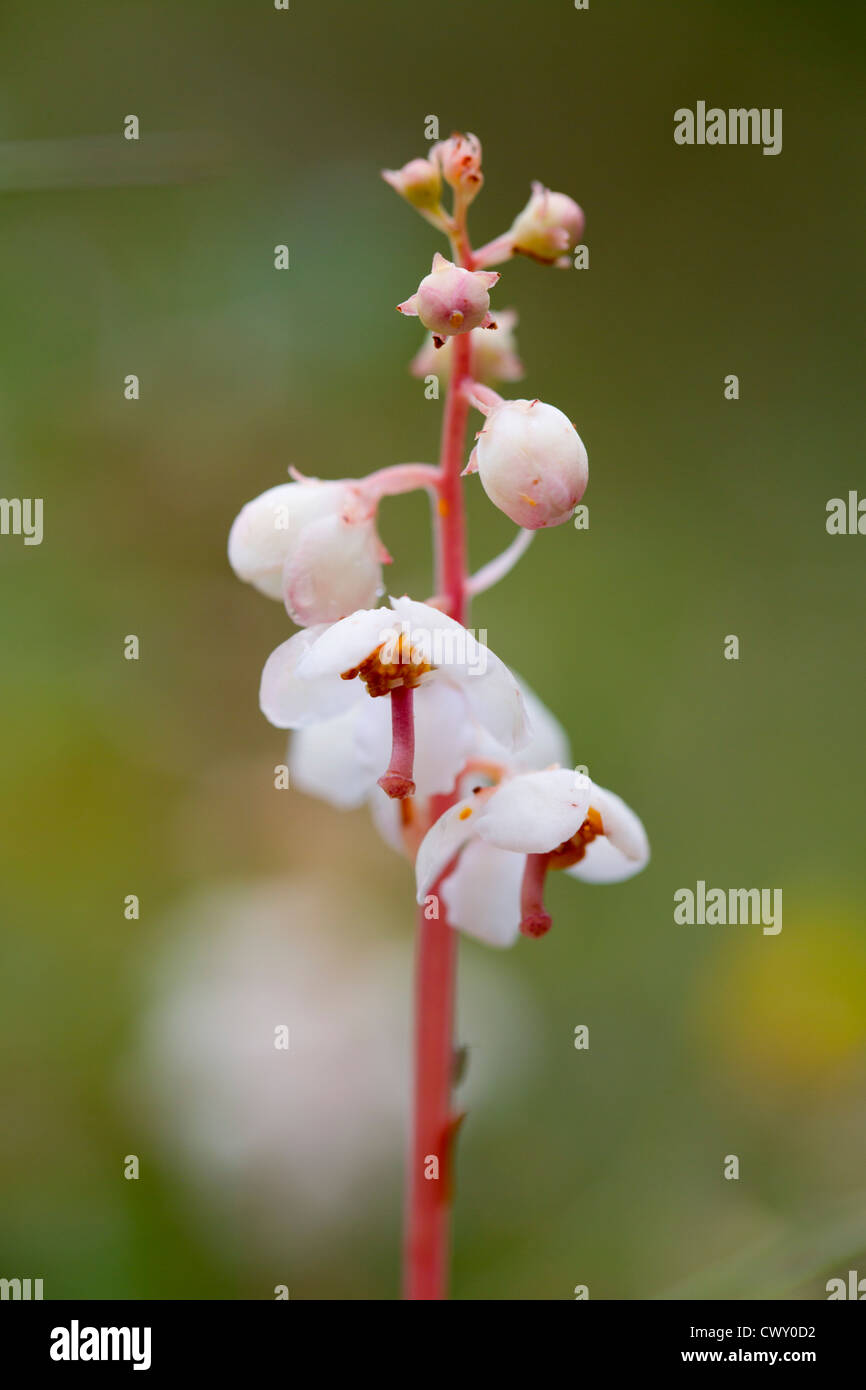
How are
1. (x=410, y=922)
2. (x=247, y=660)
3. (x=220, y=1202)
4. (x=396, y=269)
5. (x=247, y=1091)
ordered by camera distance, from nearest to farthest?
1. (x=220, y=1202)
2. (x=247, y=1091)
3. (x=410, y=922)
4. (x=247, y=660)
5. (x=396, y=269)

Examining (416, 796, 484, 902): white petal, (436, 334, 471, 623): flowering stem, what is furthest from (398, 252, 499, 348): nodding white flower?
(416, 796, 484, 902): white petal

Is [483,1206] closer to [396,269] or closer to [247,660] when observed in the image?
[247,660]

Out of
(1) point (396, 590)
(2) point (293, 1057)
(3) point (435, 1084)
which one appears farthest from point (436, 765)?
(1) point (396, 590)

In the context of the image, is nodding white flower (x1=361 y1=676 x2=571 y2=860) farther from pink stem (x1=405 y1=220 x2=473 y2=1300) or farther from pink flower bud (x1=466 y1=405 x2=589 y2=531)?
pink flower bud (x1=466 y1=405 x2=589 y2=531)

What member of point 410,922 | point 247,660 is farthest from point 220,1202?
point 247,660

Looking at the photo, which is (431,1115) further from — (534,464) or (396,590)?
(396,590)

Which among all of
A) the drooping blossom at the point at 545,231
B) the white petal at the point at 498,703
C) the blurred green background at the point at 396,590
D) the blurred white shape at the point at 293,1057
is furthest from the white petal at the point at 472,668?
the blurred white shape at the point at 293,1057
